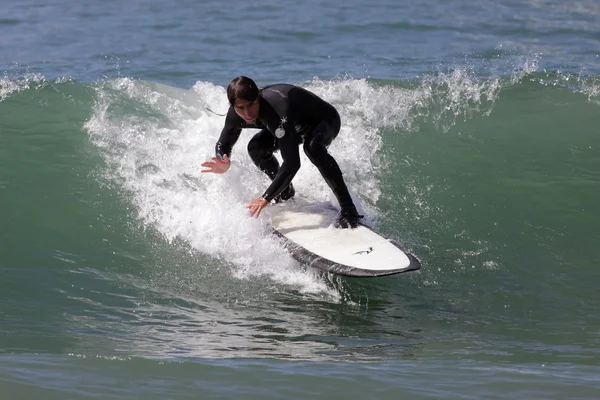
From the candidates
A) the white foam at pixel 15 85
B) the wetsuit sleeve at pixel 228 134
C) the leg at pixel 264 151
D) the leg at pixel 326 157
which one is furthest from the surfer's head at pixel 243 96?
the white foam at pixel 15 85

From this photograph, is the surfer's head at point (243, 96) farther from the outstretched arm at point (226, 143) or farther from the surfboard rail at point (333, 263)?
the surfboard rail at point (333, 263)

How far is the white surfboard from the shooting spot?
666 cm

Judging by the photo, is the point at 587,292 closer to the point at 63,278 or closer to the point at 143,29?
the point at 63,278

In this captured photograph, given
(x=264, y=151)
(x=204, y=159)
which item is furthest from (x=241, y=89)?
(x=204, y=159)

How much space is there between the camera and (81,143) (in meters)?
9.80

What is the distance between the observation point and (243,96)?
6441 millimetres

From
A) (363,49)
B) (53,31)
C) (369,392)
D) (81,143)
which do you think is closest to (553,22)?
(363,49)

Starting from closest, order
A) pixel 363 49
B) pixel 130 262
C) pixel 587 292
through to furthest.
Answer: pixel 587 292, pixel 130 262, pixel 363 49

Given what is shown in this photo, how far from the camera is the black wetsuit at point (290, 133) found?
673 centimetres

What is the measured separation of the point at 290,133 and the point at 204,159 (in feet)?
9.36

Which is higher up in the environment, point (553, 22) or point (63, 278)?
point (553, 22)

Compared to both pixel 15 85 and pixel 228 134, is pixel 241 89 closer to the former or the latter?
pixel 228 134

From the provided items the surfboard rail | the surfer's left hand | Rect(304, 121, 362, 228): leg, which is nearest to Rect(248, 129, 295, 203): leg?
Rect(304, 121, 362, 228): leg

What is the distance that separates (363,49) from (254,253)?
8878mm
